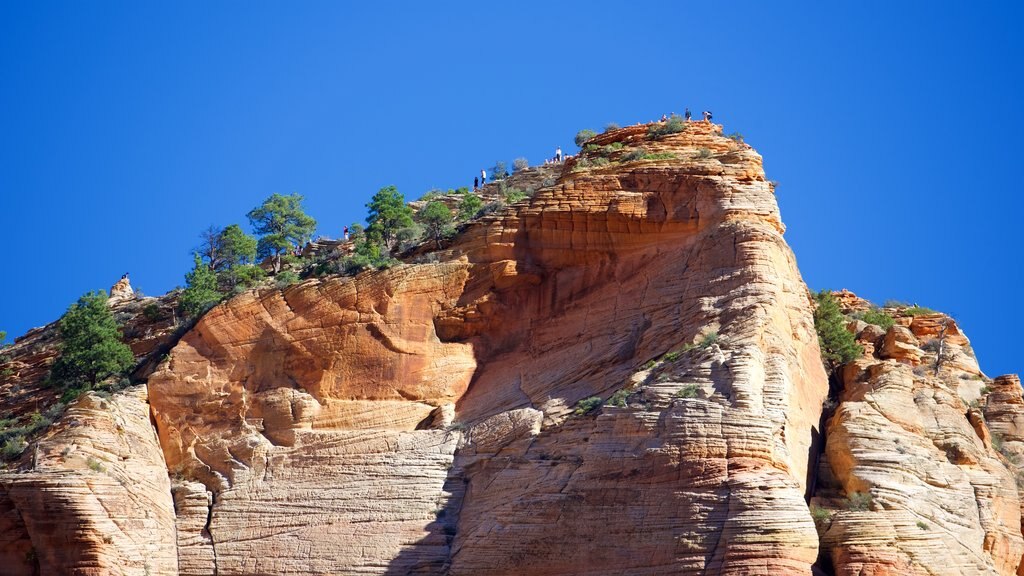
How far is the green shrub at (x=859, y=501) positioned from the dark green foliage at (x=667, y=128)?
17.0 meters

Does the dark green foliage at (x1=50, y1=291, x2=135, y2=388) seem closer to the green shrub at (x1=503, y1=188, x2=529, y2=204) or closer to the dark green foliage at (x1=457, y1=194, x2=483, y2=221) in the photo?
the dark green foliage at (x1=457, y1=194, x2=483, y2=221)

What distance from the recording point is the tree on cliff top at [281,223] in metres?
74.4

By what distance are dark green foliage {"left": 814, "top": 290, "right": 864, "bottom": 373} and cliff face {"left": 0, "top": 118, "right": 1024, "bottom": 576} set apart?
1.24 meters

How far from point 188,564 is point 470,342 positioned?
37.8ft

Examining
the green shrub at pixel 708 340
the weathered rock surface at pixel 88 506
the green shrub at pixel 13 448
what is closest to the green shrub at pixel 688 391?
the green shrub at pixel 708 340

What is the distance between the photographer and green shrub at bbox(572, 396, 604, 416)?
52.6m

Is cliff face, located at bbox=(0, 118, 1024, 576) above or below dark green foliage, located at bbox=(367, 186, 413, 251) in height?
below

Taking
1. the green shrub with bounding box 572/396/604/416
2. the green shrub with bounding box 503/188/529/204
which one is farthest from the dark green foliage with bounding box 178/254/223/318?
the green shrub with bounding box 572/396/604/416

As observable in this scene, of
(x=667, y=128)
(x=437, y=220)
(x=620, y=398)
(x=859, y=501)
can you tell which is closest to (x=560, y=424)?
(x=620, y=398)

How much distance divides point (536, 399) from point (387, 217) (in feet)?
48.7

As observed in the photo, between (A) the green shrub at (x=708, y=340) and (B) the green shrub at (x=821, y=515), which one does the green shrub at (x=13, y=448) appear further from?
(B) the green shrub at (x=821, y=515)

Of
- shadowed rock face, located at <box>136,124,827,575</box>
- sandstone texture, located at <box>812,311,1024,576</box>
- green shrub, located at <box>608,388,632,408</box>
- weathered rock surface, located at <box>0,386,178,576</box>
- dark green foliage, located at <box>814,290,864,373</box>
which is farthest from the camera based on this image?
dark green foliage, located at <box>814,290,864,373</box>

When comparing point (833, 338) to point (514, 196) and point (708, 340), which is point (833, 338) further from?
point (514, 196)

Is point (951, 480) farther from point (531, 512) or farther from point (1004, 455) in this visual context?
point (531, 512)
